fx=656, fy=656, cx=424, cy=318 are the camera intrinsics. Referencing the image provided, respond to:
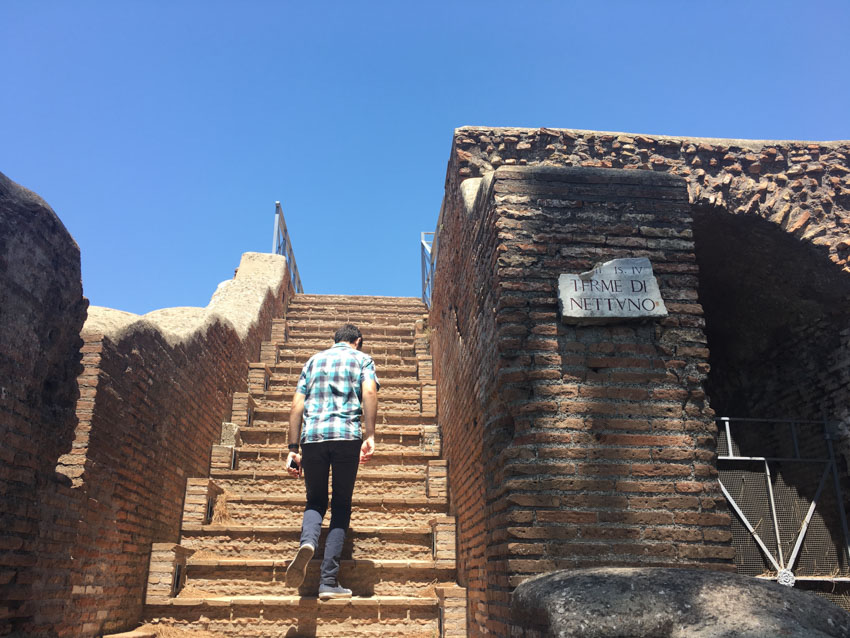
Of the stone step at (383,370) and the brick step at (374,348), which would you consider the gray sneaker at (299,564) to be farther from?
the brick step at (374,348)

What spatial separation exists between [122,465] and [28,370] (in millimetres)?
1413

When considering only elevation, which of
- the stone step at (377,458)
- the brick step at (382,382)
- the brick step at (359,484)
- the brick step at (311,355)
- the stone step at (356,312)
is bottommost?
the brick step at (359,484)

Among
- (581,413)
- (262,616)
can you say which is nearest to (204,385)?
(262,616)

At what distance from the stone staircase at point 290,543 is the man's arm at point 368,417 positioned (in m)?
0.87

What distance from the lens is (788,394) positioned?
621 centimetres

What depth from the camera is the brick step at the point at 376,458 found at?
615 cm

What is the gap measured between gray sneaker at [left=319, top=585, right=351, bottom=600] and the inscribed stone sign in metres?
2.39

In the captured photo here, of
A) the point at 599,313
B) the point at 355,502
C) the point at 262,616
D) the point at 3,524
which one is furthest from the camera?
the point at 355,502

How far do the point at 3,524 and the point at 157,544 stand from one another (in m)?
1.81

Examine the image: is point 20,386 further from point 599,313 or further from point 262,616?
point 599,313

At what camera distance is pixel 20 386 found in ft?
10.5

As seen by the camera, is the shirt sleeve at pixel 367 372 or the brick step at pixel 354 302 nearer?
the shirt sleeve at pixel 367 372

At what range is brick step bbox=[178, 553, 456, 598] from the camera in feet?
15.7

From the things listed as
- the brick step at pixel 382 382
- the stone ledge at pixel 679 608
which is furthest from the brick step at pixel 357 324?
the stone ledge at pixel 679 608
